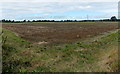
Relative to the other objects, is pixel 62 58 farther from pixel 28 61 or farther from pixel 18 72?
pixel 18 72

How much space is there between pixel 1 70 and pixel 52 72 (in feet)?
6.55

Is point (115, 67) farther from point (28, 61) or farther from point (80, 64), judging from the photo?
point (28, 61)

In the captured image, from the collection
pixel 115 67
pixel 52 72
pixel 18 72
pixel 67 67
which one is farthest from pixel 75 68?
pixel 18 72

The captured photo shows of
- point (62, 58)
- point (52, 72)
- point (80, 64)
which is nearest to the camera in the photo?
point (52, 72)

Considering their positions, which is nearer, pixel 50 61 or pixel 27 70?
pixel 27 70

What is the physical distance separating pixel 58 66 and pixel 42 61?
3.71ft

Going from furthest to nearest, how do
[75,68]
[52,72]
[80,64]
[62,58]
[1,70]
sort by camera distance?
[62,58]
[80,64]
[75,68]
[52,72]
[1,70]

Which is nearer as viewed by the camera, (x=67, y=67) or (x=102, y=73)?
(x=102, y=73)

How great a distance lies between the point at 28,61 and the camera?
28.5ft

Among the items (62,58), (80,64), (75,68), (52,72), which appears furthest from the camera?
(62,58)

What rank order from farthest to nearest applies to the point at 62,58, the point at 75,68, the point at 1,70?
the point at 62,58, the point at 75,68, the point at 1,70

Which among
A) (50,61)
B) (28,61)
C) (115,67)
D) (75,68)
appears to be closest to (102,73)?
(115,67)

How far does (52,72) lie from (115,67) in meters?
2.53

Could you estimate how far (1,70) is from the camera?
6.59 metres
